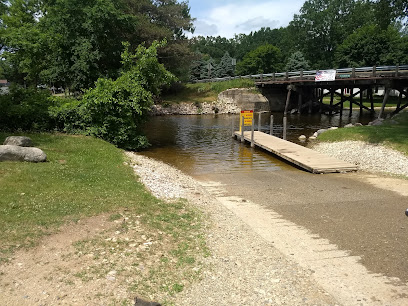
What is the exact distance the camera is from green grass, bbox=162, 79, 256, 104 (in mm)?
47125

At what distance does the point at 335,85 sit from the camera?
35438mm

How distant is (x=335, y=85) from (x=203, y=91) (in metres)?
19.6

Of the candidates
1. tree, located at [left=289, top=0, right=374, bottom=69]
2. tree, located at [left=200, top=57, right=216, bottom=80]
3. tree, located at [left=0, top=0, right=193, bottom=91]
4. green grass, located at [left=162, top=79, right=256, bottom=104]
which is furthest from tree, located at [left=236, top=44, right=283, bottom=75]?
tree, located at [left=0, top=0, right=193, bottom=91]

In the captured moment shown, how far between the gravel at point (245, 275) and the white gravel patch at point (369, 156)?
9.07m

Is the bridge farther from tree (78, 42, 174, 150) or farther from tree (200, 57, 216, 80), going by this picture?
tree (78, 42, 174, 150)

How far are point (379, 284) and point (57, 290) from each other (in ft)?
16.2

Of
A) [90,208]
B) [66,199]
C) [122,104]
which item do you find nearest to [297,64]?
[122,104]

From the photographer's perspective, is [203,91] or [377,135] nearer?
[377,135]

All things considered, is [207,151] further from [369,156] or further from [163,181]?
[163,181]

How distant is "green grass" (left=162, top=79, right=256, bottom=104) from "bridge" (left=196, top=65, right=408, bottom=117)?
2.28 meters

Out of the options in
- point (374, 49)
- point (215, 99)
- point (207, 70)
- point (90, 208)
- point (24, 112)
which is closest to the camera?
point (90, 208)

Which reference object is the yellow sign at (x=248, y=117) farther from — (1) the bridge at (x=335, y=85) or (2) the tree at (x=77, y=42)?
(1) the bridge at (x=335, y=85)

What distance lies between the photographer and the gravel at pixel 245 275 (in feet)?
17.1

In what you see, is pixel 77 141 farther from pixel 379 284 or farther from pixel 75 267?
pixel 379 284
